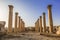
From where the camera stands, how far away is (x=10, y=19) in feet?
59.5

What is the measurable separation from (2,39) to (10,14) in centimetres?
891

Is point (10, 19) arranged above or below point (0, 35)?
above

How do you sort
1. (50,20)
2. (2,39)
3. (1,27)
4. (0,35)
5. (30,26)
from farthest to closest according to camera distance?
(30,26) → (50,20) → (1,27) → (0,35) → (2,39)

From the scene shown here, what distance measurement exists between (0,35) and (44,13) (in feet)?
65.8

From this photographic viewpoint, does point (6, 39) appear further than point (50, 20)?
No

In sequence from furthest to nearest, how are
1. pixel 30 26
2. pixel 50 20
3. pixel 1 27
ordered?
pixel 30 26, pixel 50 20, pixel 1 27

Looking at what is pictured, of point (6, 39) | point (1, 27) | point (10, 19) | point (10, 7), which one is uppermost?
point (10, 7)

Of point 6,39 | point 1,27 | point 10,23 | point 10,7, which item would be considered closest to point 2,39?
point 6,39

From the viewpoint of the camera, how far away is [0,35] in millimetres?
10523

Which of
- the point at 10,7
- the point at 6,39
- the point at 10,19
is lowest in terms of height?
the point at 6,39

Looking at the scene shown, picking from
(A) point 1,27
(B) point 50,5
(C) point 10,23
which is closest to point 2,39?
(A) point 1,27

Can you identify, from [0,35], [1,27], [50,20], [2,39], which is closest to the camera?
[2,39]

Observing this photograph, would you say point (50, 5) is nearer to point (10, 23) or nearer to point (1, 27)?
point (10, 23)

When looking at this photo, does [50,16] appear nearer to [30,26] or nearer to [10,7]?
[10,7]
